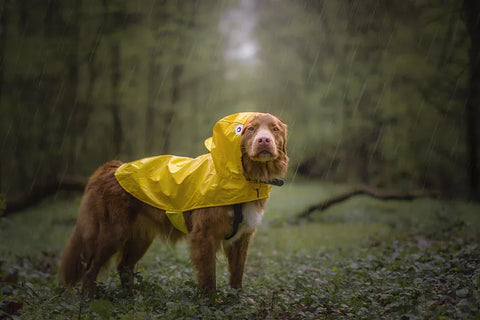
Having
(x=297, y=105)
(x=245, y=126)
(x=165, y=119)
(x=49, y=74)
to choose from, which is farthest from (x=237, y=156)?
(x=297, y=105)

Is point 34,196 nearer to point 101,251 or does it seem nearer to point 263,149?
point 101,251

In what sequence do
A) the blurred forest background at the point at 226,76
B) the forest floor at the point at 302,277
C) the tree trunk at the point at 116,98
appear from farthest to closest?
1. the tree trunk at the point at 116,98
2. the blurred forest background at the point at 226,76
3. the forest floor at the point at 302,277

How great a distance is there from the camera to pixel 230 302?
389 centimetres

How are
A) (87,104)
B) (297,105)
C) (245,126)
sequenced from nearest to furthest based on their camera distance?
(245,126) < (87,104) < (297,105)

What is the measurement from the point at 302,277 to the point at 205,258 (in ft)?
5.15

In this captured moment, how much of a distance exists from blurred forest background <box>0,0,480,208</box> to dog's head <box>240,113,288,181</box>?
7.32m

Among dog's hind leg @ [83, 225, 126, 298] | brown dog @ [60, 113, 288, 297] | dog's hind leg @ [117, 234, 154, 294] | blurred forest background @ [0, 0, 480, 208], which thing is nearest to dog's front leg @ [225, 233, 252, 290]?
brown dog @ [60, 113, 288, 297]

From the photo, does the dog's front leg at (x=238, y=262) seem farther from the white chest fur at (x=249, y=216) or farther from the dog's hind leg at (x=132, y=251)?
the dog's hind leg at (x=132, y=251)

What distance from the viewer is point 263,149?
390 centimetres

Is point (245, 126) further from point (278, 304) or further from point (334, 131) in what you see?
point (334, 131)

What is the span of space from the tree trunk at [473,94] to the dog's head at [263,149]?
8.65m

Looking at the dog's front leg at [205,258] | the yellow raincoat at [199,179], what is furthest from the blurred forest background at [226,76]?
the dog's front leg at [205,258]

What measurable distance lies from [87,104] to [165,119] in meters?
3.57

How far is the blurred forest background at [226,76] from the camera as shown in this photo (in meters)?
11.2
